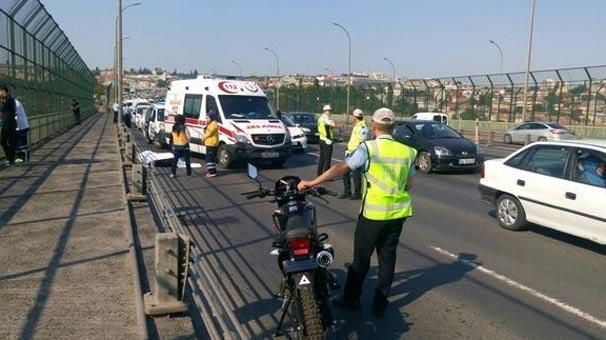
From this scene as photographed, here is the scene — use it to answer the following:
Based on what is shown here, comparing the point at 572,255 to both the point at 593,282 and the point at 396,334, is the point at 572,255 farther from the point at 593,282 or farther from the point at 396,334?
the point at 396,334

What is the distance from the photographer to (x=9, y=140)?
1301 cm

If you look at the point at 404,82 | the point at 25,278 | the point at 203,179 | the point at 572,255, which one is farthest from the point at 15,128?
the point at 404,82

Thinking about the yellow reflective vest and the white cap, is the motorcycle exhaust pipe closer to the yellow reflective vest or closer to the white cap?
the yellow reflective vest

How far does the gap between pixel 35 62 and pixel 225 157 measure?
9304 mm

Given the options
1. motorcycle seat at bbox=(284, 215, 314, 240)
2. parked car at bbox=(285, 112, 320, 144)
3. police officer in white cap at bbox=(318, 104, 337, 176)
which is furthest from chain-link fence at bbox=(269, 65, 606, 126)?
motorcycle seat at bbox=(284, 215, 314, 240)

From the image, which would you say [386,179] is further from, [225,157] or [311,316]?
[225,157]

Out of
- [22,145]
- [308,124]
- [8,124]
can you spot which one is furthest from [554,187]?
[308,124]

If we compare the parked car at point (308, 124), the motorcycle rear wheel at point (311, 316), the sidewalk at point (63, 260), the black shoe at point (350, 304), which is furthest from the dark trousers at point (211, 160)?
the parked car at point (308, 124)

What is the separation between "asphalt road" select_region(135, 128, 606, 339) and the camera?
4984 millimetres

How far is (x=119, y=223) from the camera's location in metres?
8.09

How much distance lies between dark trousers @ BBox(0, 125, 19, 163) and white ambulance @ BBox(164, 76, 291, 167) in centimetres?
499

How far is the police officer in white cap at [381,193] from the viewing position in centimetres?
477

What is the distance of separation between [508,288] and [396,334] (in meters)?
1.82

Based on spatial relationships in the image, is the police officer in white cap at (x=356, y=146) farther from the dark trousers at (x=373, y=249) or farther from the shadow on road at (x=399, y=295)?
the dark trousers at (x=373, y=249)
